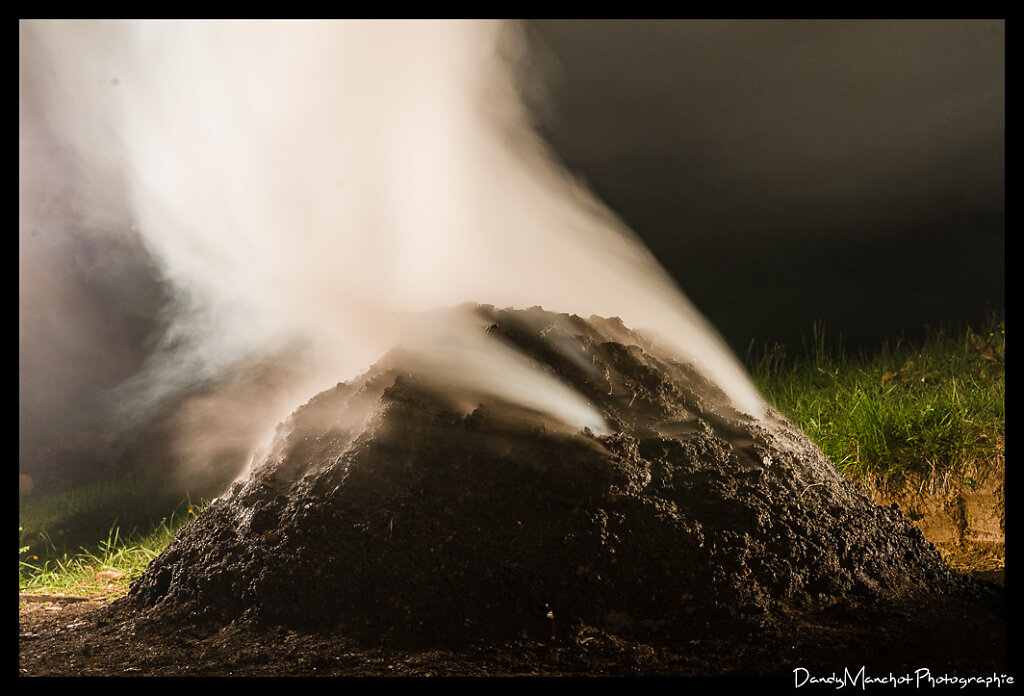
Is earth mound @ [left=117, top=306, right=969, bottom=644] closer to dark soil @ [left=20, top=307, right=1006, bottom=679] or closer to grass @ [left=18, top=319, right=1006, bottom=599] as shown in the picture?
A: dark soil @ [left=20, top=307, right=1006, bottom=679]

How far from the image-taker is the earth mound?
209 centimetres

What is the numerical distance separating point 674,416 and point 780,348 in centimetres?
375

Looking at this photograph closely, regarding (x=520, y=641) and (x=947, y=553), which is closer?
(x=520, y=641)

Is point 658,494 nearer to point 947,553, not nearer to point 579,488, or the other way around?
point 579,488

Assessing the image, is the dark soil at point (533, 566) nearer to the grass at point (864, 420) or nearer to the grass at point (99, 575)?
the grass at point (99, 575)

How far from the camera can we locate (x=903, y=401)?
4277 mm

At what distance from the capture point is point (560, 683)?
5.71ft

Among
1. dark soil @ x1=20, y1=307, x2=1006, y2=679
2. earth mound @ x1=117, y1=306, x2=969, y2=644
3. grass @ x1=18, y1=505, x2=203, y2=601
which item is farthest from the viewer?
grass @ x1=18, y1=505, x2=203, y2=601

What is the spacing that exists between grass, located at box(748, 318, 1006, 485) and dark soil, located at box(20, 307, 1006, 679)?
4.33 feet

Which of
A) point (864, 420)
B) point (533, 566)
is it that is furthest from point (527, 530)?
point (864, 420)

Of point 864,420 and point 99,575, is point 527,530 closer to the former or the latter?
point 864,420

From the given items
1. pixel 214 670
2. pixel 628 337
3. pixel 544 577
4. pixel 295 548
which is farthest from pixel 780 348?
pixel 214 670

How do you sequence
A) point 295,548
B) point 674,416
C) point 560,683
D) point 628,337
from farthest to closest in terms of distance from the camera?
point 628,337 < point 674,416 < point 295,548 < point 560,683

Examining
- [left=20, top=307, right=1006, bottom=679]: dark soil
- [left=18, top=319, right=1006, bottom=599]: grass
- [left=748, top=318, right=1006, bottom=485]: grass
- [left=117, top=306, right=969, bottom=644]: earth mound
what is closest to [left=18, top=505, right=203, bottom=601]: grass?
[left=18, top=319, right=1006, bottom=599]: grass
